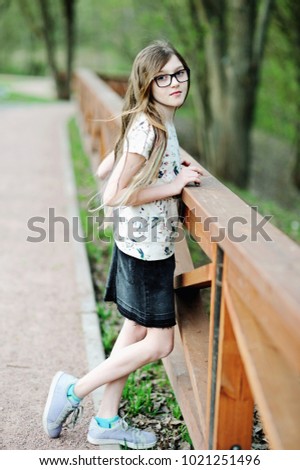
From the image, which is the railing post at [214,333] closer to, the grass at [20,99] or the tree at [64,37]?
the grass at [20,99]

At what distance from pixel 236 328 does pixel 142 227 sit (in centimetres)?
90

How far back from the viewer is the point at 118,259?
302cm

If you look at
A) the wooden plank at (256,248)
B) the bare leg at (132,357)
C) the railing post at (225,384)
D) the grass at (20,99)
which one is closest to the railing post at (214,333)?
the railing post at (225,384)

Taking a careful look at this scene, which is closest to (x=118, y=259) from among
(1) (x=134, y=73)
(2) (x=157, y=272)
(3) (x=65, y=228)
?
(2) (x=157, y=272)

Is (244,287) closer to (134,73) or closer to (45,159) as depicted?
(134,73)

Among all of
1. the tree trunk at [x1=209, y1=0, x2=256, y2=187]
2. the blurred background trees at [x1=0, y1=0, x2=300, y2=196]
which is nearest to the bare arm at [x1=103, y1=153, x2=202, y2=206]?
the blurred background trees at [x1=0, y1=0, x2=300, y2=196]

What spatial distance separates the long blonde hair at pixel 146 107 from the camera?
2.73m

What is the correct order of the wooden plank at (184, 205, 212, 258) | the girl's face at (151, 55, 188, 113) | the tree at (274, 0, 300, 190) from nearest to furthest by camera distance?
the wooden plank at (184, 205, 212, 258)
the girl's face at (151, 55, 188, 113)
the tree at (274, 0, 300, 190)

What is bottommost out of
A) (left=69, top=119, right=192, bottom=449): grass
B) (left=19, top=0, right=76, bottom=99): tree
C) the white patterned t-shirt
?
(left=19, top=0, right=76, bottom=99): tree

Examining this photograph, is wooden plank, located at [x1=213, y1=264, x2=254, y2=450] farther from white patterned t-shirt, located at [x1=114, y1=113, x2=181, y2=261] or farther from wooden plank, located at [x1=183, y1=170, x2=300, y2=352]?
white patterned t-shirt, located at [x1=114, y1=113, x2=181, y2=261]

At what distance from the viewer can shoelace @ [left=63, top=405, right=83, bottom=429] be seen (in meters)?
3.07

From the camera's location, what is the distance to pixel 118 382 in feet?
10.1

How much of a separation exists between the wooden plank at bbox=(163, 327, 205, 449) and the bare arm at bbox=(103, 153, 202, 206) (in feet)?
2.94

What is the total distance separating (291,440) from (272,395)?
0.12 metres
